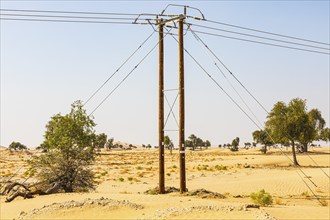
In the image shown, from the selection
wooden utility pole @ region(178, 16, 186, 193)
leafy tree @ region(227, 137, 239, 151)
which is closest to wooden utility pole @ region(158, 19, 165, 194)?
wooden utility pole @ region(178, 16, 186, 193)

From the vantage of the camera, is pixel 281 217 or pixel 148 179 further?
pixel 148 179

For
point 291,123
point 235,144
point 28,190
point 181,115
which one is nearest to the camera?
point 28,190

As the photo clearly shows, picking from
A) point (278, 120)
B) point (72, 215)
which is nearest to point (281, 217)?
point (72, 215)

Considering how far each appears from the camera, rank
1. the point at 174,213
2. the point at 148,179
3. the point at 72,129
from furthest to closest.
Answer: the point at 148,179
the point at 72,129
the point at 174,213

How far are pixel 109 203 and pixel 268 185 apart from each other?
2177 centimetres

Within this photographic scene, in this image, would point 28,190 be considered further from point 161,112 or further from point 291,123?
point 291,123

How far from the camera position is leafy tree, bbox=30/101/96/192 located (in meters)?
23.5

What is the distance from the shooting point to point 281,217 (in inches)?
680

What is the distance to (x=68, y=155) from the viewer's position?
24.0m

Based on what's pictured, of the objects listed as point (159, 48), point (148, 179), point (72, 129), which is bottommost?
point (148, 179)

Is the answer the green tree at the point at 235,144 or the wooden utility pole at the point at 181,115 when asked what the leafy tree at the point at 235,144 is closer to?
the green tree at the point at 235,144

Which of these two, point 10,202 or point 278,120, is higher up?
point 278,120

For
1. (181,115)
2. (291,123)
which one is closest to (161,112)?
(181,115)

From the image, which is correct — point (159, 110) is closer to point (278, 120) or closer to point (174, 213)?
point (174, 213)
